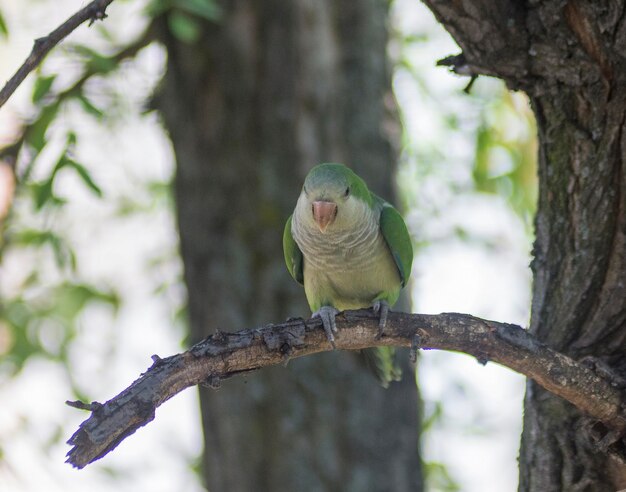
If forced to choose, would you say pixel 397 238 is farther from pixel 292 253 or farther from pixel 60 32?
pixel 60 32

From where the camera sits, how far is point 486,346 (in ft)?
9.12

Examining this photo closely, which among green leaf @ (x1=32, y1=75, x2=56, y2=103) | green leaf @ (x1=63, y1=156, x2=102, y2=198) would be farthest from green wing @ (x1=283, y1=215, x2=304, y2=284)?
green leaf @ (x1=32, y1=75, x2=56, y2=103)

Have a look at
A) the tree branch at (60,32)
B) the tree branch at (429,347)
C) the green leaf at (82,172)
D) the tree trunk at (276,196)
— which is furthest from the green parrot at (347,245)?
the tree branch at (60,32)

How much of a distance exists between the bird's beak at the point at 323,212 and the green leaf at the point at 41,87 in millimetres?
1461

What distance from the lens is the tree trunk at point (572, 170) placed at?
291 cm

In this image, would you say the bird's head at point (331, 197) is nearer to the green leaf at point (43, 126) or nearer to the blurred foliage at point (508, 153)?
the green leaf at point (43, 126)

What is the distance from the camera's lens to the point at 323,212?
367cm

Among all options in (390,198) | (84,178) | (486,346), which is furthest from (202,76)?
(486,346)

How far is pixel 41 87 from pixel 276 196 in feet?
5.74

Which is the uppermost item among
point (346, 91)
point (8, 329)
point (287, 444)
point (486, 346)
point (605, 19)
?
point (346, 91)

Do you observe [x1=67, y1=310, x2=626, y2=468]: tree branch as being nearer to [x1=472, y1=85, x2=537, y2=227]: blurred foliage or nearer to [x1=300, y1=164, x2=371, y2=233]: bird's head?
[x1=300, y1=164, x2=371, y2=233]: bird's head

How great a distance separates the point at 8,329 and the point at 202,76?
2463 mm

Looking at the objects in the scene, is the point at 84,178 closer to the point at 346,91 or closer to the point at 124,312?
the point at 346,91

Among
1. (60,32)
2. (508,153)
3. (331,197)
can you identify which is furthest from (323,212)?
(508,153)
